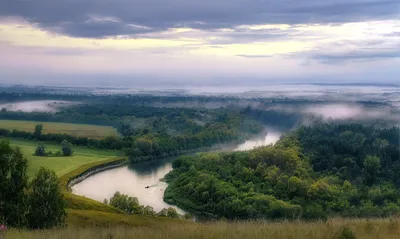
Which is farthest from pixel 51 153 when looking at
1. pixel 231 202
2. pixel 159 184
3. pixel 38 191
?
pixel 38 191

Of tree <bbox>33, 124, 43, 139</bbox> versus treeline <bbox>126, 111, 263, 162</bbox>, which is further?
tree <bbox>33, 124, 43, 139</bbox>

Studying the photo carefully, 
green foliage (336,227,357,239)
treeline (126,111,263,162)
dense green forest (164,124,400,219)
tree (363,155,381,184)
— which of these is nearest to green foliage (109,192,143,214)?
dense green forest (164,124,400,219)

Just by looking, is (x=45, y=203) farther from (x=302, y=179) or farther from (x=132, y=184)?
(x=132, y=184)

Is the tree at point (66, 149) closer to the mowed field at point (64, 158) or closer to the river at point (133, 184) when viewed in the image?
the mowed field at point (64, 158)

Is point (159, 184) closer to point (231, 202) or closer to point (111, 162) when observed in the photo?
point (231, 202)

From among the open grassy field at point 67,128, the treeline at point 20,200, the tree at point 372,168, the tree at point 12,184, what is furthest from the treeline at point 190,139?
the tree at point 12,184

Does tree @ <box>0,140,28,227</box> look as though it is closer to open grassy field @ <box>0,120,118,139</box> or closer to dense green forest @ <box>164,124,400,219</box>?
dense green forest @ <box>164,124,400,219</box>
